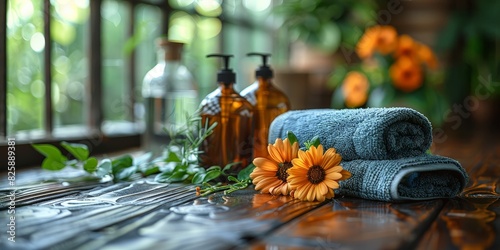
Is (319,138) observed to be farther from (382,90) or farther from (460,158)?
(382,90)

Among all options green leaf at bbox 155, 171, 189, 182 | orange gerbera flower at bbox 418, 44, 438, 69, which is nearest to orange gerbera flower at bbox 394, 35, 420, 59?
orange gerbera flower at bbox 418, 44, 438, 69

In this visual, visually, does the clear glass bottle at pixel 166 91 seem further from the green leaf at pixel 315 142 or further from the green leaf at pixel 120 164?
the green leaf at pixel 315 142

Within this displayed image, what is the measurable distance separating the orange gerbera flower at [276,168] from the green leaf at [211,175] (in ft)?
0.31

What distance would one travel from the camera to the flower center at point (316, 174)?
2.90 ft

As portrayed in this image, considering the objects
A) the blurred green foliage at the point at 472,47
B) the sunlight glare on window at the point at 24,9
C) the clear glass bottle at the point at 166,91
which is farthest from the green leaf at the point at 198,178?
the blurred green foliage at the point at 472,47

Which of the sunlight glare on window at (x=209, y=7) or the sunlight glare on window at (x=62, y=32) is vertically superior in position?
the sunlight glare on window at (x=209, y=7)

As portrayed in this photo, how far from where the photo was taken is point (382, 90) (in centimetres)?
232

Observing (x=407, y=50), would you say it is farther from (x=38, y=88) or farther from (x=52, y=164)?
(x=52, y=164)

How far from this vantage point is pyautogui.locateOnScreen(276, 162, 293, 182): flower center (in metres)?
0.93

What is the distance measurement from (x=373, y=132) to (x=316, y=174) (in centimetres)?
10

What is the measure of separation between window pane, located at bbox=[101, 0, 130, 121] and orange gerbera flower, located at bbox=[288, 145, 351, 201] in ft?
3.21

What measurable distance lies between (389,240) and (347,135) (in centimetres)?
30

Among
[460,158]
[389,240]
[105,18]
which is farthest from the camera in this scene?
[105,18]

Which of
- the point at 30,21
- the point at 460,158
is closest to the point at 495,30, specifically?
the point at 460,158
